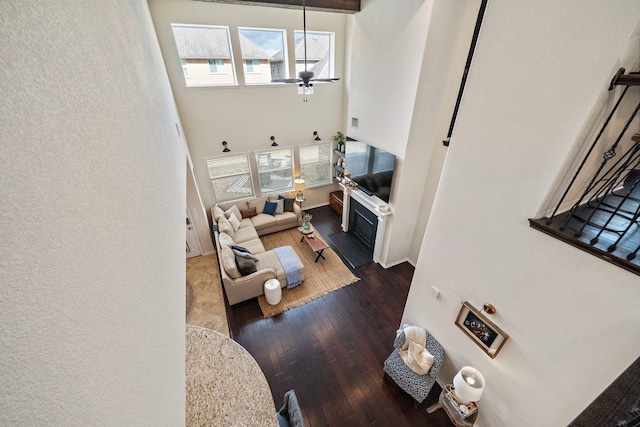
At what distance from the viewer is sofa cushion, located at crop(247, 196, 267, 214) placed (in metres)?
7.50

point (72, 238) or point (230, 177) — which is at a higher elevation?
point (72, 238)

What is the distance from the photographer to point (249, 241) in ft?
21.3

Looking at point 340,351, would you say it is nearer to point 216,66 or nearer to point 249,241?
point 249,241

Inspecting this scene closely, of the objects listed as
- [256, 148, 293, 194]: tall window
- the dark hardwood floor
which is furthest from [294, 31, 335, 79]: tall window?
the dark hardwood floor

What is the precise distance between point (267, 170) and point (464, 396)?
6.69 meters

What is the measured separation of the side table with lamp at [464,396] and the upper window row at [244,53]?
5.74 meters

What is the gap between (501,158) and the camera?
2289 millimetres

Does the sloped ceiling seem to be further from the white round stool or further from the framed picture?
the framed picture

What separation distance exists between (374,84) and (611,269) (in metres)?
4.73

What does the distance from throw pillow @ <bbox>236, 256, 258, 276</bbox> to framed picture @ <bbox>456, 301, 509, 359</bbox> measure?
12.1 feet

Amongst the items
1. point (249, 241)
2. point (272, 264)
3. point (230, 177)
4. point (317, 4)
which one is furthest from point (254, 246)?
point (317, 4)

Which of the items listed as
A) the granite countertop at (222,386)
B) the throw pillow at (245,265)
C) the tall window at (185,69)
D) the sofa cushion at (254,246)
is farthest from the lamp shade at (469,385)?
the tall window at (185,69)

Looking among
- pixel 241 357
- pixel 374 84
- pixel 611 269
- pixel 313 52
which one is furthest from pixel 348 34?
pixel 241 357

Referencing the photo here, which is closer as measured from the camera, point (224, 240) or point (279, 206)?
point (224, 240)
